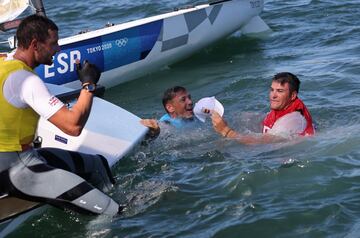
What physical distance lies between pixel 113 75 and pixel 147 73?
68 cm

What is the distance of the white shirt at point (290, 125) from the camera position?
5.96 meters

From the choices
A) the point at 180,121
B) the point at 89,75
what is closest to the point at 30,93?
the point at 89,75

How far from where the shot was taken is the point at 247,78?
8.63m

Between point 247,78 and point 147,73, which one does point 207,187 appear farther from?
point 147,73

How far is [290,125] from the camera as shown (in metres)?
5.95

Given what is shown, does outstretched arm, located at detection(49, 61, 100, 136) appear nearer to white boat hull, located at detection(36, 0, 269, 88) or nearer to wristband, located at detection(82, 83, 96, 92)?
wristband, located at detection(82, 83, 96, 92)

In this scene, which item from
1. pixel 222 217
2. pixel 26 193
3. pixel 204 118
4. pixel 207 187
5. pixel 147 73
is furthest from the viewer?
pixel 147 73

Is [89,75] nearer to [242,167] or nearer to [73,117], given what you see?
[73,117]

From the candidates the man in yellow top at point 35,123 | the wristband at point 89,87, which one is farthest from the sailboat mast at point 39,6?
the wristband at point 89,87

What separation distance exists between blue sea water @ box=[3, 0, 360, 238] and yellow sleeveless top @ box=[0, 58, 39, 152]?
842mm

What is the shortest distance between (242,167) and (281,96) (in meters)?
0.82

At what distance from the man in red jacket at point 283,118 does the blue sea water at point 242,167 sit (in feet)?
0.33

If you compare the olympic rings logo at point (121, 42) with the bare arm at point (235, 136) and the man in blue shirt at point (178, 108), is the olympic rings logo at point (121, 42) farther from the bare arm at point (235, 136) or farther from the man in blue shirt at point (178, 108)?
the bare arm at point (235, 136)

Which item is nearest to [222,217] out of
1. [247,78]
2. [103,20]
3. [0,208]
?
[0,208]
